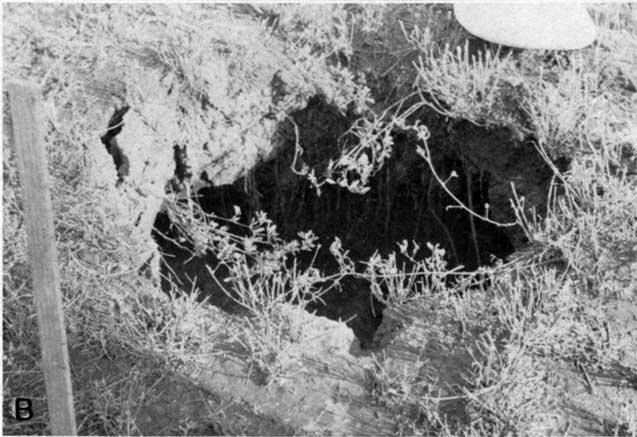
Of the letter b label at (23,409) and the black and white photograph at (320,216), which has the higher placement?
the black and white photograph at (320,216)

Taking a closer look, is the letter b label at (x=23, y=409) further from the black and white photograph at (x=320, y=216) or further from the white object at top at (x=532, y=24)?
the white object at top at (x=532, y=24)

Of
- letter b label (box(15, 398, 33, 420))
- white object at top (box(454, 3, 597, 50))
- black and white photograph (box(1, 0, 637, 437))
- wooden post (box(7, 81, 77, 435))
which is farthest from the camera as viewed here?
white object at top (box(454, 3, 597, 50))

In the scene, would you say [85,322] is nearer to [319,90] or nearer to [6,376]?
[6,376]

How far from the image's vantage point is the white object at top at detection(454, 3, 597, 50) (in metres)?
3.68

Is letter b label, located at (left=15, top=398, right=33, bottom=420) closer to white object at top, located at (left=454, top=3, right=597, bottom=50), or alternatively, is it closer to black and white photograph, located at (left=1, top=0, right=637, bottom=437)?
black and white photograph, located at (left=1, top=0, right=637, bottom=437)

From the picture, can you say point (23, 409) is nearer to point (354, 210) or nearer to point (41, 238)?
point (41, 238)

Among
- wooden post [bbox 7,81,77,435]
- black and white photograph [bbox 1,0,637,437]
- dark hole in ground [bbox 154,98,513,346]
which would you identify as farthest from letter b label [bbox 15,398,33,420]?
dark hole in ground [bbox 154,98,513,346]

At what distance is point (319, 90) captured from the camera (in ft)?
12.1

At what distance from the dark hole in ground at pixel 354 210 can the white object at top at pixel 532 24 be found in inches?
18.3

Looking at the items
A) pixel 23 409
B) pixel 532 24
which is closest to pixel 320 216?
pixel 532 24

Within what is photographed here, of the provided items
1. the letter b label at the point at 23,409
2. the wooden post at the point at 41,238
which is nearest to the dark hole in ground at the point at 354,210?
the letter b label at the point at 23,409

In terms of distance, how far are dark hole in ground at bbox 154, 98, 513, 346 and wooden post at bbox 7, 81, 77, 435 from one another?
154 centimetres

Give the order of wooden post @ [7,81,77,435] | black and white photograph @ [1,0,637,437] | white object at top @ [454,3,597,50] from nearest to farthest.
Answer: wooden post @ [7,81,77,435] < black and white photograph @ [1,0,637,437] < white object at top @ [454,3,597,50]

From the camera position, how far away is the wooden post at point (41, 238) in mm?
1788
